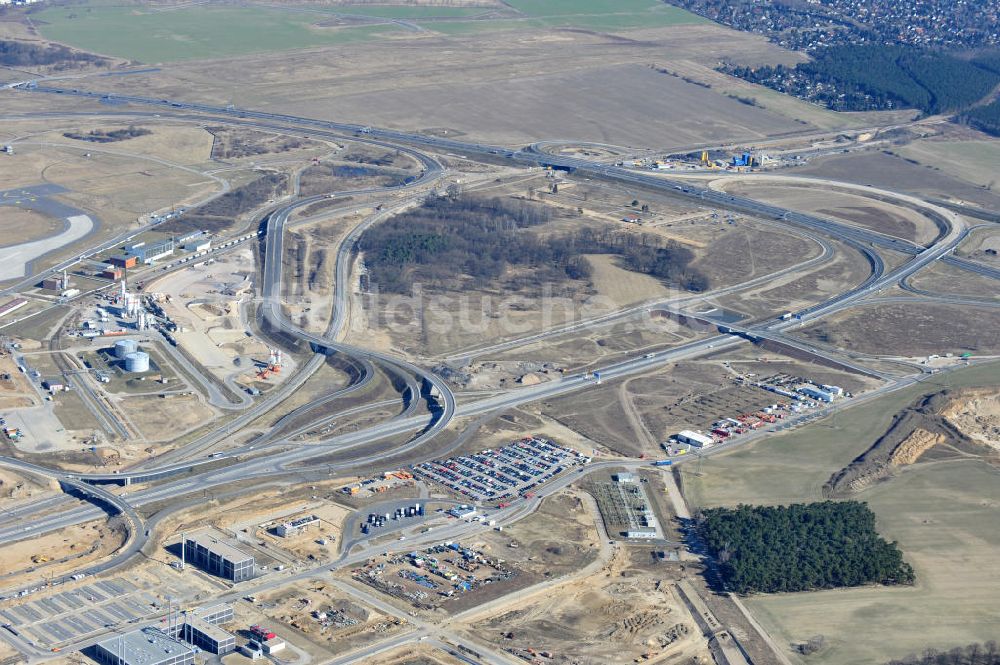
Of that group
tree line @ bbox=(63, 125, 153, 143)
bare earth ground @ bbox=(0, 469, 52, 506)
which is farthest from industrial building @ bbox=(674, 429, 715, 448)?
tree line @ bbox=(63, 125, 153, 143)

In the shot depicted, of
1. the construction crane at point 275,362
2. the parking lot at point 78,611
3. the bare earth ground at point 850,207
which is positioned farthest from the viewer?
the bare earth ground at point 850,207

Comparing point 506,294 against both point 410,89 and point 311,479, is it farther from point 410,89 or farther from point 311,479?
point 410,89

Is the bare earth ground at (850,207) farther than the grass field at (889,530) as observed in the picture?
Yes

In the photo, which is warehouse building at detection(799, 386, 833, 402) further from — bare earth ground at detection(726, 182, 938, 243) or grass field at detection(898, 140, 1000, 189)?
grass field at detection(898, 140, 1000, 189)

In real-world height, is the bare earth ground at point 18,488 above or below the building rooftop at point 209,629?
below

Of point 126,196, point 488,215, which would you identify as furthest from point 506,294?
point 126,196

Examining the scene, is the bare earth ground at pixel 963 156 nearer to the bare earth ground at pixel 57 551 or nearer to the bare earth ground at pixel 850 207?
the bare earth ground at pixel 850 207

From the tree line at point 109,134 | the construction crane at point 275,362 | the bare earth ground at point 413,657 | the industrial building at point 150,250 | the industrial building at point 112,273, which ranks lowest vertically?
the bare earth ground at point 413,657

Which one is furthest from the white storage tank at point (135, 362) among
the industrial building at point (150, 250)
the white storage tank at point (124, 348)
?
the industrial building at point (150, 250)
